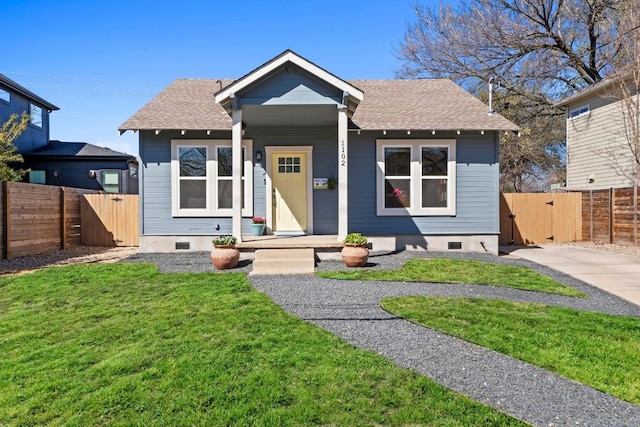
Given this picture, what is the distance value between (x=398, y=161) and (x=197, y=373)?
842cm

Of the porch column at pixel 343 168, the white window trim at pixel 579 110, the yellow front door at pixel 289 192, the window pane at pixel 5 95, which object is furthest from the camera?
the window pane at pixel 5 95

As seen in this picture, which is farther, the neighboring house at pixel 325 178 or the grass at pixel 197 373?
the neighboring house at pixel 325 178

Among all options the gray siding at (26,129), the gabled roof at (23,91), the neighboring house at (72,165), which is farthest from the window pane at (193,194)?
the gabled roof at (23,91)

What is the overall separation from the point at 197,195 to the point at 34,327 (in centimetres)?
602

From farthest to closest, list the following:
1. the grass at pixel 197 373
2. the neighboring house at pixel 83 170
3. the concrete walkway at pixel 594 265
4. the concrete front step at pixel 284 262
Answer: the neighboring house at pixel 83 170 < the concrete front step at pixel 284 262 < the concrete walkway at pixel 594 265 < the grass at pixel 197 373

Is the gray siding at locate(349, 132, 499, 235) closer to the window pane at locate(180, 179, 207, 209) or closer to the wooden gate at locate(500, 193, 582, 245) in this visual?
the wooden gate at locate(500, 193, 582, 245)

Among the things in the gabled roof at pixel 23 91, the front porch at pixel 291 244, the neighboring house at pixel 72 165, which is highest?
the gabled roof at pixel 23 91

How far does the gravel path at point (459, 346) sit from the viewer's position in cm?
295

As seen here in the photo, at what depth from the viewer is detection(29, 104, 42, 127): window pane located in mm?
20177

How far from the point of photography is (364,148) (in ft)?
34.9

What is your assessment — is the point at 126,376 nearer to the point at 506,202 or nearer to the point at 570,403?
the point at 570,403

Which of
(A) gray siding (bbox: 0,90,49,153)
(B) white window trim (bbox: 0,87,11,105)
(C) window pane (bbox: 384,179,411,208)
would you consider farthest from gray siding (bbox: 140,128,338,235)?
(B) white window trim (bbox: 0,87,11,105)

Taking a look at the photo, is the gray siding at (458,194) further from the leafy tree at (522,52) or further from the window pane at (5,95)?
the window pane at (5,95)

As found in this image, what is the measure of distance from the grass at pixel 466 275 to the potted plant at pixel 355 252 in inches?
11.8
